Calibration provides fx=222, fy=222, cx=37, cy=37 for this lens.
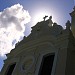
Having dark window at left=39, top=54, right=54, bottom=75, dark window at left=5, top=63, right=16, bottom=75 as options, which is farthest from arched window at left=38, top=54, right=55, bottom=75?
dark window at left=5, top=63, right=16, bottom=75

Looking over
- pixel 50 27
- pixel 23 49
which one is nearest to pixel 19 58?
pixel 23 49

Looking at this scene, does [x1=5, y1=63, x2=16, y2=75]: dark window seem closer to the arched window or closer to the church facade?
the church facade

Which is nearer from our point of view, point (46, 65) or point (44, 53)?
point (46, 65)

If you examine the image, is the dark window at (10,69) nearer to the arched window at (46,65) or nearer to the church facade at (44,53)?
the church facade at (44,53)

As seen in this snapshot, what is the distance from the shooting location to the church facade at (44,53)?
14379 mm

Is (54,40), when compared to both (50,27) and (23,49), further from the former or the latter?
(23,49)

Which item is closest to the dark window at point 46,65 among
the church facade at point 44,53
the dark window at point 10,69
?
the church facade at point 44,53

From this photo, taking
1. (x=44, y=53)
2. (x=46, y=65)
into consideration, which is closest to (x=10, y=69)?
(x=44, y=53)

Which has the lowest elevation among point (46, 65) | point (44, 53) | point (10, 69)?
point (46, 65)

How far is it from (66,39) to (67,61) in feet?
5.35

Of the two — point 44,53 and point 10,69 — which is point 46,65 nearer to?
point 44,53

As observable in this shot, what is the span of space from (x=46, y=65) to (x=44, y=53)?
37.1 inches

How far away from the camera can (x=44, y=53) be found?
52.2 ft

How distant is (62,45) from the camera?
49.0 ft
